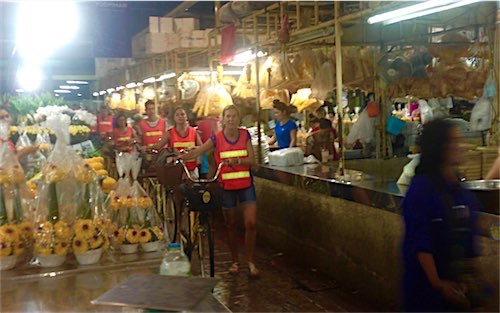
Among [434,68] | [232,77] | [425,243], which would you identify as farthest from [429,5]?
[232,77]

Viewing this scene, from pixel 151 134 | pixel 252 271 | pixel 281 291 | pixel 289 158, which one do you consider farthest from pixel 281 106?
pixel 281 291

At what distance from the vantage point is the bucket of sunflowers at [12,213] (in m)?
3.12

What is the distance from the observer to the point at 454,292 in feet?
8.05

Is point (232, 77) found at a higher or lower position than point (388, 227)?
higher

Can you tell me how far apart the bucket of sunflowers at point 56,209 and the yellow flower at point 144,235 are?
399 mm

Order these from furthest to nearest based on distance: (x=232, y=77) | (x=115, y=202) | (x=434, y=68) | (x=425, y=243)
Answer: (x=232, y=77) → (x=434, y=68) → (x=115, y=202) → (x=425, y=243)

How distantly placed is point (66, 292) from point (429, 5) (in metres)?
3.08

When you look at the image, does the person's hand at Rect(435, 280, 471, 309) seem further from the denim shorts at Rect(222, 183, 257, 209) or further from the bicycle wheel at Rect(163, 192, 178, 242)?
the bicycle wheel at Rect(163, 192, 178, 242)

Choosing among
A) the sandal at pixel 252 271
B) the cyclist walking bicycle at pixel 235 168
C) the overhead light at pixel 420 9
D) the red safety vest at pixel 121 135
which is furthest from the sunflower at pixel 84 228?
the red safety vest at pixel 121 135

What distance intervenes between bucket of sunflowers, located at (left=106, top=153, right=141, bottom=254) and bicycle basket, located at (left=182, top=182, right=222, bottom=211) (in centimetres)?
90

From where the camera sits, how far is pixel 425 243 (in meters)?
2.45

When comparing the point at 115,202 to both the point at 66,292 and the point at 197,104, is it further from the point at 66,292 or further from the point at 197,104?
the point at 197,104

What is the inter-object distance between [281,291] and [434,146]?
9.76 feet

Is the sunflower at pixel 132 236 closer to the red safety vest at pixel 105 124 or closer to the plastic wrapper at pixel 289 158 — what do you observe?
the plastic wrapper at pixel 289 158
